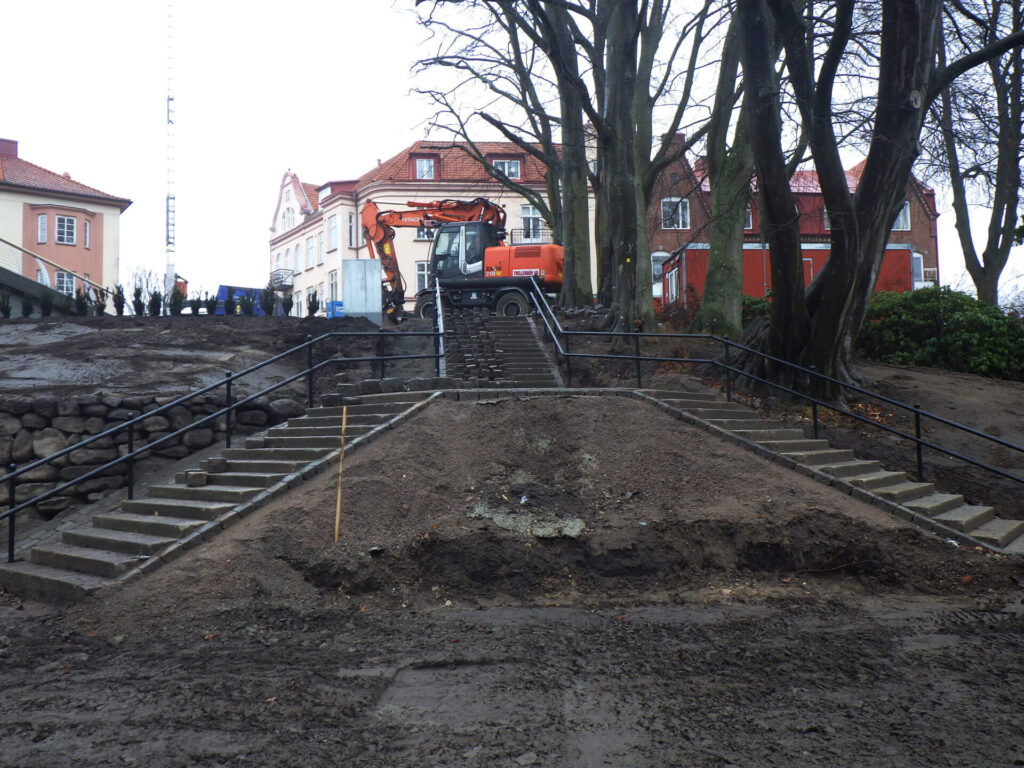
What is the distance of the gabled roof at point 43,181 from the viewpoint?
37312 millimetres

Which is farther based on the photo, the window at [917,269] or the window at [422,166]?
the window at [422,166]

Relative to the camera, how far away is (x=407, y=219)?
25.8 m

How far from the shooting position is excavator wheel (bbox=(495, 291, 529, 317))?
21125mm

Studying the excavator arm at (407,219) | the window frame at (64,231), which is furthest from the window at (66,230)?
the excavator arm at (407,219)

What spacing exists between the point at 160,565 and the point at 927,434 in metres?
10.4

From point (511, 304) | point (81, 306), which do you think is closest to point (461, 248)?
point (511, 304)

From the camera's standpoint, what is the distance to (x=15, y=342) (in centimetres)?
1534

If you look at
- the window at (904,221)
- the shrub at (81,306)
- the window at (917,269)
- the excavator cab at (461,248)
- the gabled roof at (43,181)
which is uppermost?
the gabled roof at (43,181)

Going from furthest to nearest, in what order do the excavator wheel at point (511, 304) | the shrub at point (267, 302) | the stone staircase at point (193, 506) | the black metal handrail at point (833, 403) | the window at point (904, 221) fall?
the window at point (904, 221) → the shrub at point (267, 302) → the excavator wheel at point (511, 304) → the black metal handrail at point (833, 403) → the stone staircase at point (193, 506)

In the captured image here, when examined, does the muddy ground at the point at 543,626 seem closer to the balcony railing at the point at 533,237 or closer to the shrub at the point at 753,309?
the shrub at the point at 753,309

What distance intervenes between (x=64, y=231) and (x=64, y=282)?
16593 mm

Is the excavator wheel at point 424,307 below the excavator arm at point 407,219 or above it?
Answer: below

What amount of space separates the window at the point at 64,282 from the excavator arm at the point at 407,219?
8610 mm

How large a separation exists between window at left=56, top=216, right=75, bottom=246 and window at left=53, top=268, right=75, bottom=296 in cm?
1527
